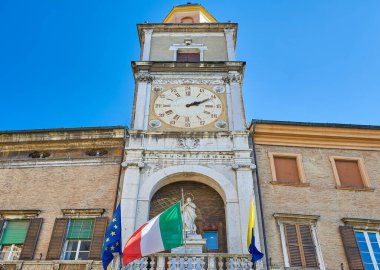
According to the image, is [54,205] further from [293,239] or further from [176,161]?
[293,239]

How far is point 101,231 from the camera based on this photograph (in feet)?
49.2

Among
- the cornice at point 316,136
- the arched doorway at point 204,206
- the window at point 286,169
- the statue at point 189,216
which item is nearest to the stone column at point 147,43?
the cornice at point 316,136

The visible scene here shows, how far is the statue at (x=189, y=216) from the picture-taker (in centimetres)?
1442

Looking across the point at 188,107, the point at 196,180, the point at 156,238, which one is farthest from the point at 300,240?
the point at 188,107

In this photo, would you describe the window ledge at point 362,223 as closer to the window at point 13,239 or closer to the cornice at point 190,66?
the cornice at point 190,66

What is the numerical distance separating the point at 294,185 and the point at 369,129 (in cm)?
440

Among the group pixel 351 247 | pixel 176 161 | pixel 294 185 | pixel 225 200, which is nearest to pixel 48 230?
pixel 176 161

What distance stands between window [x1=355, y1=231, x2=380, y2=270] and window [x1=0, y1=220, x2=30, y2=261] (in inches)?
466

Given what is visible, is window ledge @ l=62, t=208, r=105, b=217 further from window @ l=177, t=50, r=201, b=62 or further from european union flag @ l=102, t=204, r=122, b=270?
window @ l=177, t=50, r=201, b=62

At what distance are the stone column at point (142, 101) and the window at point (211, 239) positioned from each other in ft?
16.9

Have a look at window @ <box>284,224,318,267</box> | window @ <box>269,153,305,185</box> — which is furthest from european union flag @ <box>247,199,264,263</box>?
window @ <box>269,153,305,185</box>

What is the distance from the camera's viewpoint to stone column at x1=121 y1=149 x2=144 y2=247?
566 inches

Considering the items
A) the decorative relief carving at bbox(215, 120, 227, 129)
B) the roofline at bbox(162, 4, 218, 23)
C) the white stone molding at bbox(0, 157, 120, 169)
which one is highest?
the roofline at bbox(162, 4, 218, 23)

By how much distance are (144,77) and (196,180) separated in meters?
5.97
